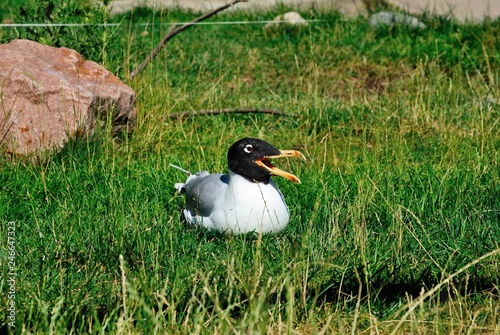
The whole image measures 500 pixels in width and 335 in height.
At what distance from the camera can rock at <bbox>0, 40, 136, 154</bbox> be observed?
5.40 metres

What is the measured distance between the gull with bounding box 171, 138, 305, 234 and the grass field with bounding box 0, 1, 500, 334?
0.08 metres

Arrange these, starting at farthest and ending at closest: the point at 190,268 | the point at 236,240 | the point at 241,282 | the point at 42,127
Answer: the point at 42,127, the point at 236,240, the point at 190,268, the point at 241,282

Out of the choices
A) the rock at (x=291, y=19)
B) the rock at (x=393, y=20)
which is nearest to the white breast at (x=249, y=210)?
the rock at (x=291, y=19)

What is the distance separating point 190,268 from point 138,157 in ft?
6.59

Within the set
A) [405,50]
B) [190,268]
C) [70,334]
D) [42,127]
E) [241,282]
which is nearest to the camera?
[70,334]

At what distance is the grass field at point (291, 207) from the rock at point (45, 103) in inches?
5.0

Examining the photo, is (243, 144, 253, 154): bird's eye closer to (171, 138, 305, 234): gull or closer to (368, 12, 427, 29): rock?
(171, 138, 305, 234): gull

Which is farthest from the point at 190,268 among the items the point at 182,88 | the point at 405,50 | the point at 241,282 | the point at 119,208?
the point at 405,50

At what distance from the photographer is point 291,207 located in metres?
4.83

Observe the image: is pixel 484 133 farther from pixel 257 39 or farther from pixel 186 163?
pixel 257 39

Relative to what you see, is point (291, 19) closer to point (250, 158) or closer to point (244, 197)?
point (250, 158)

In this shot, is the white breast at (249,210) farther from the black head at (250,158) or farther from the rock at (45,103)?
the rock at (45,103)

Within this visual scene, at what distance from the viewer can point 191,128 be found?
6.23 metres

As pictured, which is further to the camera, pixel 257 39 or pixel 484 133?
pixel 257 39
